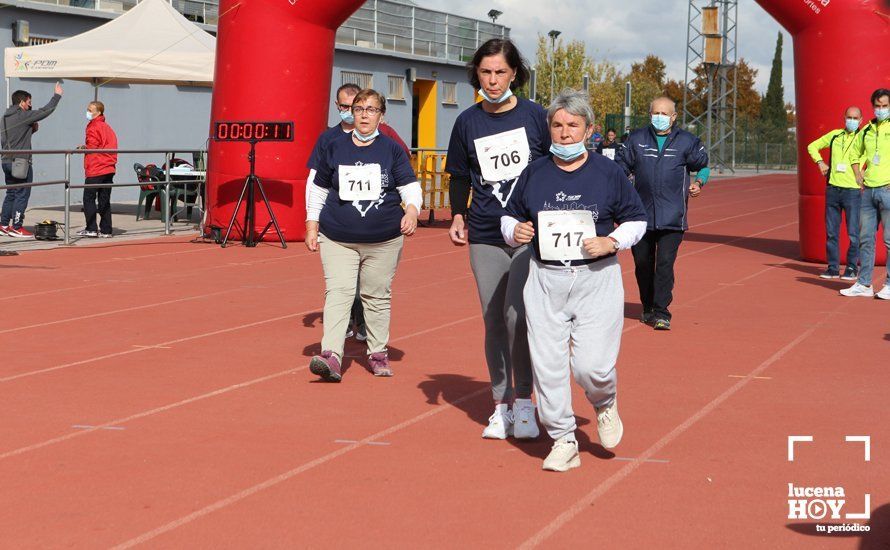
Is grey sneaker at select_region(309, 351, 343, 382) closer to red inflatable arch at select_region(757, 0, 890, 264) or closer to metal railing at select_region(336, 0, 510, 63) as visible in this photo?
red inflatable arch at select_region(757, 0, 890, 264)

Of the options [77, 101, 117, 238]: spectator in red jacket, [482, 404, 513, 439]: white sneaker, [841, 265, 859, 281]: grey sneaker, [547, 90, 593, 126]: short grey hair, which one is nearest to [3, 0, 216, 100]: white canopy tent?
[77, 101, 117, 238]: spectator in red jacket

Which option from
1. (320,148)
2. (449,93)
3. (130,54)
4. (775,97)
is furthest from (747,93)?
(320,148)

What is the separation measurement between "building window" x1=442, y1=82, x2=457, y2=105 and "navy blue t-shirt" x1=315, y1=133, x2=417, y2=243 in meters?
36.1

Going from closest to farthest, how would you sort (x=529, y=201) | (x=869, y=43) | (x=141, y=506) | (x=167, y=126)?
(x=141, y=506) → (x=529, y=201) → (x=869, y=43) → (x=167, y=126)

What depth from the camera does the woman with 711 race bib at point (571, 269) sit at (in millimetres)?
6090

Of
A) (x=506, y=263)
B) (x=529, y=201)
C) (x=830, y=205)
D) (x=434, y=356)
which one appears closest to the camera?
(x=529, y=201)

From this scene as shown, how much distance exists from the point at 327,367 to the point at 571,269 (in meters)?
2.50

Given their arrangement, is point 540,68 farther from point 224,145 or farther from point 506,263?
point 506,263

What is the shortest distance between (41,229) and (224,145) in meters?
2.71

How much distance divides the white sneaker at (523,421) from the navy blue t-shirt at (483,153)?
2.76ft

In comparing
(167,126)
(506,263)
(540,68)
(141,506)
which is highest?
(540,68)

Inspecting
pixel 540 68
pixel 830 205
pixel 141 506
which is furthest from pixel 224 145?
pixel 540 68

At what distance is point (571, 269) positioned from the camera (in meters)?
6.11

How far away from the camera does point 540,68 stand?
67750 mm
